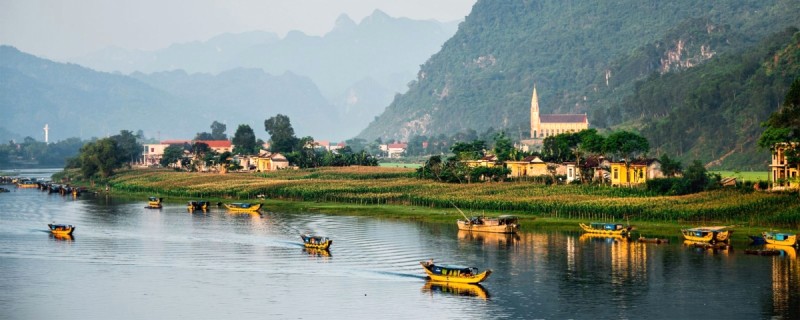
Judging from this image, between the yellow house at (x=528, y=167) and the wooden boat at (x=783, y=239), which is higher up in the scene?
the yellow house at (x=528, y=167)

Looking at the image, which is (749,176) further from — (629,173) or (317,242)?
(317,242)

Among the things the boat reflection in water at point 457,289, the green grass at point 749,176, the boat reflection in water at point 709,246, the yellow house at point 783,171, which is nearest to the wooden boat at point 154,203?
the green grass at point 749,176

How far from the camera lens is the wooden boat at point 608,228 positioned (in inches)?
3834

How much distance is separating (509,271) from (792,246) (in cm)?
2436

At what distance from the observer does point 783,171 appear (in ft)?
389

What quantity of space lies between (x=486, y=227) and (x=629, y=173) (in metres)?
36.4

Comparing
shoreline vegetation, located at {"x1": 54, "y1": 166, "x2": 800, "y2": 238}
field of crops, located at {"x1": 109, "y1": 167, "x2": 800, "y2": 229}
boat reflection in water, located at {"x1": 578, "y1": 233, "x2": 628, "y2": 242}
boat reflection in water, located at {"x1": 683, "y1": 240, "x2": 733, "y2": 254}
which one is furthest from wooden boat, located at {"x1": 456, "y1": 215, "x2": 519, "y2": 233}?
boat reflection in water, located at {"x1": 683, "y1": 240, "x2": 733, "y2": 254}

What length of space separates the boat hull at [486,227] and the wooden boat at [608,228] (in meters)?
6.30

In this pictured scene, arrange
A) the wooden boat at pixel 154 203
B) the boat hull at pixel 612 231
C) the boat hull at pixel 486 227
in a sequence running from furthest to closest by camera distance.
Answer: the wooden boat at pixel 154 203 < the boat hull at pixel 486 227 < the boat hull at pixel 612 231

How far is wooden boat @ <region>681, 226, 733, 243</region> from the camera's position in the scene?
90.2 metres

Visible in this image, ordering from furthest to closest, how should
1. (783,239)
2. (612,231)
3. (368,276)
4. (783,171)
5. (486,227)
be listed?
(783,171), (486,227), (612,231), (783,239), (368,276)

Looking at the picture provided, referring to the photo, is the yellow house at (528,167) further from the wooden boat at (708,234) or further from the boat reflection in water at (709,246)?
the boat reflection in water at (709,246)

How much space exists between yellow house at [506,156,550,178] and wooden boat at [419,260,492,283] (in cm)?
8243

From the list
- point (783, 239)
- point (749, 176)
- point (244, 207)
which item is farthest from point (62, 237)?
point (749, 176)
